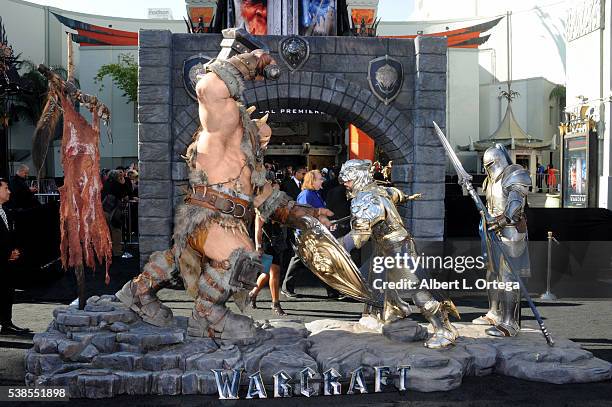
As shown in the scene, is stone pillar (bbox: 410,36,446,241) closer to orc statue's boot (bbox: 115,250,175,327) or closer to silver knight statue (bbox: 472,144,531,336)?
silver knight statue (bbox: 472,144,531,336)

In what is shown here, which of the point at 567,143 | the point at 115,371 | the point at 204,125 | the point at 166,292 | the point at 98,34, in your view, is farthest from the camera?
the point at 98,34

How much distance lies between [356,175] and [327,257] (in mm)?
693

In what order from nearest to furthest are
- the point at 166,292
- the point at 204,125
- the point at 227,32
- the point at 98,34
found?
the point at 204,125 < the point at 227,32 < the point at 166,292 < the point at 98,34

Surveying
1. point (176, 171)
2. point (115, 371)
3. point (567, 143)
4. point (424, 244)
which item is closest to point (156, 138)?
point (176, 171)

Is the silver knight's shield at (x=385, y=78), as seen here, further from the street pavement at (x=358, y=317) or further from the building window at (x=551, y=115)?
the building window at (x=551, y=115)

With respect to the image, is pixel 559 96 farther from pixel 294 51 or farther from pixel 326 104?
pixel 294 51

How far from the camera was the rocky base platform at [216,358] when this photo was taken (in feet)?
14.3

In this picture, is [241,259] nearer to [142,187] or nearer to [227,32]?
[227,32]

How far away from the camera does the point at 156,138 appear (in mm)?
9086

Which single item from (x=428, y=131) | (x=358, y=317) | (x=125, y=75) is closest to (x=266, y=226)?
(x=358, y=317)

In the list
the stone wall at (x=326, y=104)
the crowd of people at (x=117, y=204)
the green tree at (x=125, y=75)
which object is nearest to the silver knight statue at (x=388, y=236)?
the stone wall at (x=326, y=104)

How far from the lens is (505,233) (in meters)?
5.70

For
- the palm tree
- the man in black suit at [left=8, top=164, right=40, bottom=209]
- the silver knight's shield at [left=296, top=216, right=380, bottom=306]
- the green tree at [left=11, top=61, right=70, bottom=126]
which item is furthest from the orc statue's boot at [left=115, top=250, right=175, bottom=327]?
the palm tree

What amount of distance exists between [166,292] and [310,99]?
3.28m
